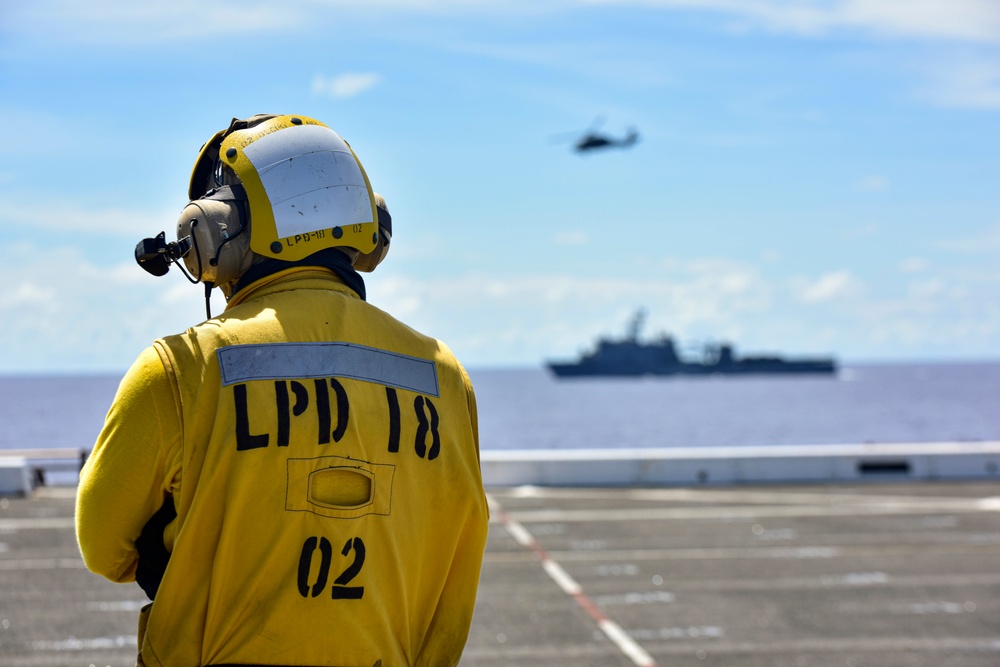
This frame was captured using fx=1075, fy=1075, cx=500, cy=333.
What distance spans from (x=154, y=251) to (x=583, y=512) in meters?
12.8

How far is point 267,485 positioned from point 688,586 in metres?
8.75

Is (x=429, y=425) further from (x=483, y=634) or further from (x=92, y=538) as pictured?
(x=483, y=634)

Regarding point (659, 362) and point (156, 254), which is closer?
point (156, 254)

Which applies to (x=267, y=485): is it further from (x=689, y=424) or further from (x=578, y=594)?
(x=689, y=424)

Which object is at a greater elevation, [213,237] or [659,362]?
[213,237]

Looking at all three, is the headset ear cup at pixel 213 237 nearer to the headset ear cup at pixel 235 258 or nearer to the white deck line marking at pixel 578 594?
the headset ear cup at pixel 235 258

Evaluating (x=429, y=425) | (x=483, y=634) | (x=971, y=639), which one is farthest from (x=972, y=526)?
(x=429, y=425)

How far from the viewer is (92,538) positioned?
90.4 inches

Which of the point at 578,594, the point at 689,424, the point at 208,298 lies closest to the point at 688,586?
the point at 578,594

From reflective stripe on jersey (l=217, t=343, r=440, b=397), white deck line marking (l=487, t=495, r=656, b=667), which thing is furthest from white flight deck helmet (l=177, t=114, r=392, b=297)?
white deck line marking (l=487, t=495, r=656, b=667)

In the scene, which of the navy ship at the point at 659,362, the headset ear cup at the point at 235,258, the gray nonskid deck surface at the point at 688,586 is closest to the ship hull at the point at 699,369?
the navy ship at the point at 659,362

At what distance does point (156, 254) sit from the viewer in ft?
8.66

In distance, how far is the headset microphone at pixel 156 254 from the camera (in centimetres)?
261

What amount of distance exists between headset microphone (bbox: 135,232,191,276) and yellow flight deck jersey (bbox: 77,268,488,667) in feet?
0.95
